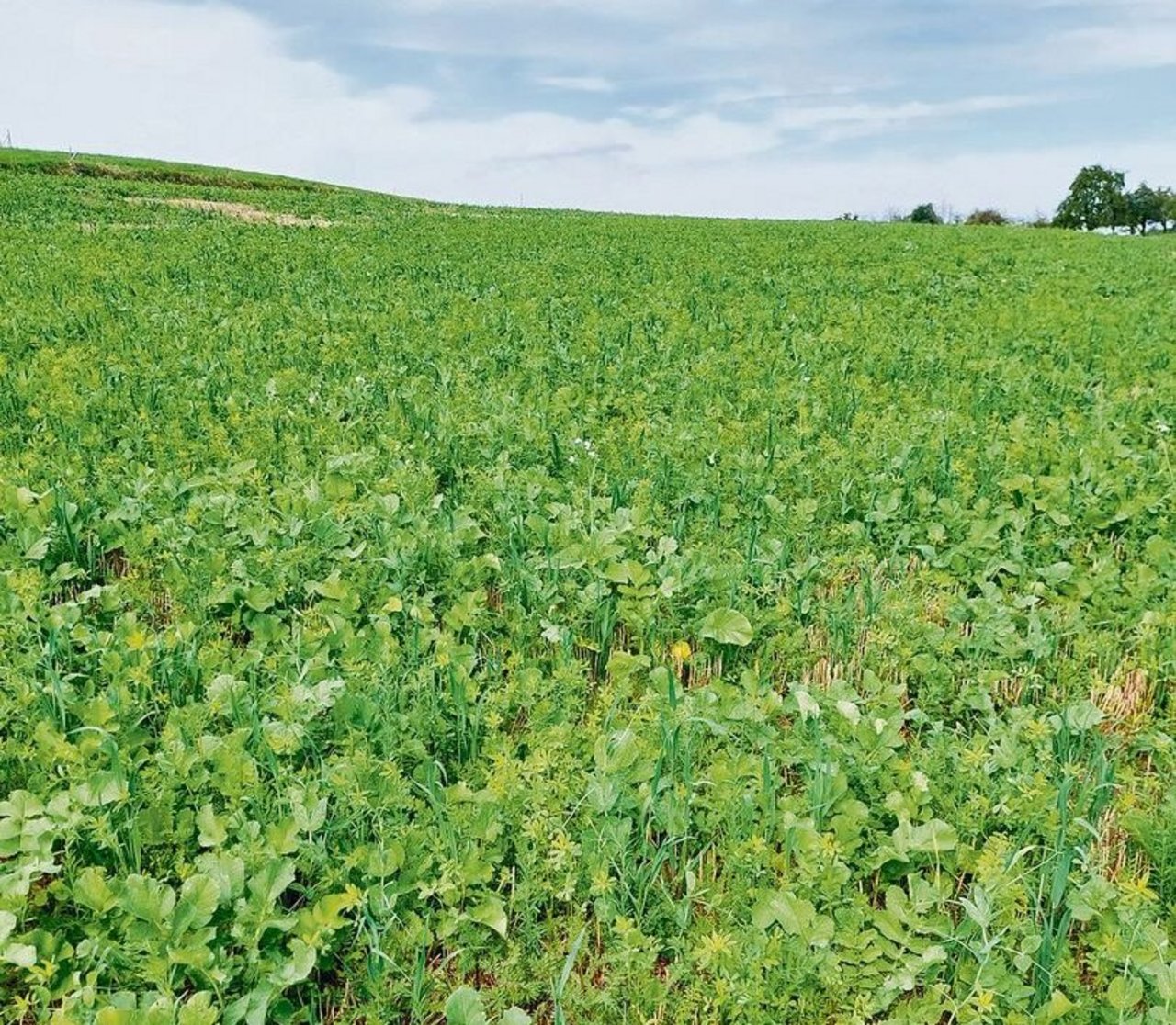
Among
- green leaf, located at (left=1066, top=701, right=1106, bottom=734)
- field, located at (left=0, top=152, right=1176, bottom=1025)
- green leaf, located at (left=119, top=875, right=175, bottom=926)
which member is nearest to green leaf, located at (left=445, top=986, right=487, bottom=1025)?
field, located at (left=0, top=152, right=1176, bottom=1025)

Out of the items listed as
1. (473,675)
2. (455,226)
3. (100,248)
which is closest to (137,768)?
(473,675)

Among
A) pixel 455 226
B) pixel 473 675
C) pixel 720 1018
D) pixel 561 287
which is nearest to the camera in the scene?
pixel 720 1018

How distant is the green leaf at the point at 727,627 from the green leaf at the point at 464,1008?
2.17 metres

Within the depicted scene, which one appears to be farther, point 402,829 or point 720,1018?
point 402,829

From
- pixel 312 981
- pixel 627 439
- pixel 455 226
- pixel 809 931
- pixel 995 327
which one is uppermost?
pixel 455 226

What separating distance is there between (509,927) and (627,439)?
4507mm

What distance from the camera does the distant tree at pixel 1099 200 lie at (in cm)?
11300

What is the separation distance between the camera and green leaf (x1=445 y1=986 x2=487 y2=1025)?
2.51 meters

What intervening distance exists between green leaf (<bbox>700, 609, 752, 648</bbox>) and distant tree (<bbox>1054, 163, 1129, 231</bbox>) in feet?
421

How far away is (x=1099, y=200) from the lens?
113438mm

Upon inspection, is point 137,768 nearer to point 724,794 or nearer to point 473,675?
point 473,675

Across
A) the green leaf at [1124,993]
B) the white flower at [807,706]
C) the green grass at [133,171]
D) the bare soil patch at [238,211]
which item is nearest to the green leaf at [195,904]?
the white flower at [807,706]

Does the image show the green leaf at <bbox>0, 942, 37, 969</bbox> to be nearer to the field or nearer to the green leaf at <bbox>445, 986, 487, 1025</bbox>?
the field

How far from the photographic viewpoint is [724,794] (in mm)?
3262
